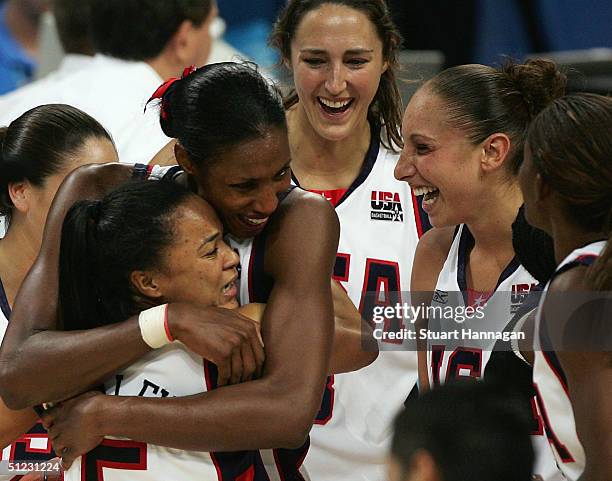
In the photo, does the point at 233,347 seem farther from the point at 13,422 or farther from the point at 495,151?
the point at 495,151

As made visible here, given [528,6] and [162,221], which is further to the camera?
[528,6]

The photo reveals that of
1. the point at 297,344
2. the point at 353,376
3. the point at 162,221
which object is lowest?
the point at 353,376

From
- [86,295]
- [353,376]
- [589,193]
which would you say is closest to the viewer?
[589,193]

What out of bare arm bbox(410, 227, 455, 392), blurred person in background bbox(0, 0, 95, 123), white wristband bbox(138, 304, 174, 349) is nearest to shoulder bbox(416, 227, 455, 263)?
bare arm bbox(410, 227, 455, 392)

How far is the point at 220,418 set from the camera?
2.07 m

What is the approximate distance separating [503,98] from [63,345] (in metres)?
1.39

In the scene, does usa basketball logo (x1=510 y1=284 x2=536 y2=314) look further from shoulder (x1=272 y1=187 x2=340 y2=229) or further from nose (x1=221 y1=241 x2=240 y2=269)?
nose (x1=221 y1=241 x2=240 y2=269)

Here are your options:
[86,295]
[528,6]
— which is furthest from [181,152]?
[528,6]

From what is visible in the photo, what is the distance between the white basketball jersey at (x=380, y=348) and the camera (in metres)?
3.15

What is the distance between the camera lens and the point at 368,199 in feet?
11.0

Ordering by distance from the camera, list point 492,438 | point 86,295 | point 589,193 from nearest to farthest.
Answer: point 492,438, point 589,193, point 86,295

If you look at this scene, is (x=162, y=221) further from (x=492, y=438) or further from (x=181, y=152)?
(x=492, y=438)

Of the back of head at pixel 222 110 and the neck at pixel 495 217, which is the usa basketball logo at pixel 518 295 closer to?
the neck at pixel 495 217

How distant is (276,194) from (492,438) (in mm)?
813
